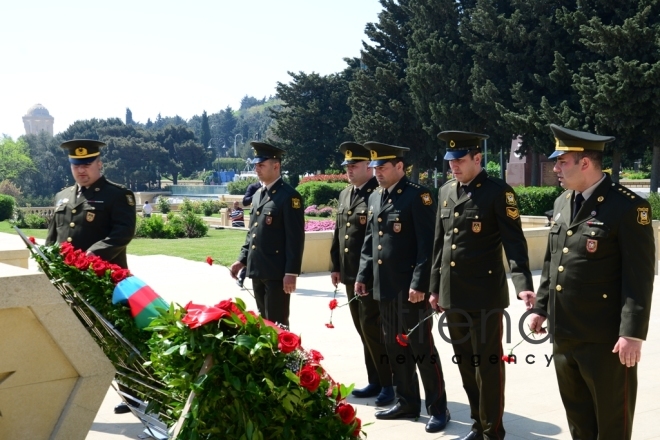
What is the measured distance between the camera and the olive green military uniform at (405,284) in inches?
216

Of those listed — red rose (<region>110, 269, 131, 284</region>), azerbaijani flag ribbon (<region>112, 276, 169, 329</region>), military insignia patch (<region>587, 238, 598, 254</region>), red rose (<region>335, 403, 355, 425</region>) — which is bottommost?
red rose (<region>335, 403, 355, 425</region>)

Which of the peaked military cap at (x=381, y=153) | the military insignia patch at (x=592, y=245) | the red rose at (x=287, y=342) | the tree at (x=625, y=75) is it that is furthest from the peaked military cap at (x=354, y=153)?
the tree at (x=625, y=75)

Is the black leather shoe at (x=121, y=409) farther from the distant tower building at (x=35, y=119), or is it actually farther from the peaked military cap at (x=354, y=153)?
the distant tower building at (x=35, y=119)

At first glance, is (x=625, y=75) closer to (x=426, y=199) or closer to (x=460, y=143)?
(x=426, y=199)

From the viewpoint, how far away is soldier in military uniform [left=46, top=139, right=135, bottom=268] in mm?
6086

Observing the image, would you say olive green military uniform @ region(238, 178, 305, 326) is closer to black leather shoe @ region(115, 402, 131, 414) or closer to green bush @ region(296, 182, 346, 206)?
black leather shoe @ region(115, 402, 131, 414)

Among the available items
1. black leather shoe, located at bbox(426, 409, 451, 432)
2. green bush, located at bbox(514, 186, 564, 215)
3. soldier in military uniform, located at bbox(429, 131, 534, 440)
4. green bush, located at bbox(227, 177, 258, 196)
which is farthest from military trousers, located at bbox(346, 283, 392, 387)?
green bush, located at bbox(227, 177, 258, 196)

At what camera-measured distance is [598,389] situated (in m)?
3.86

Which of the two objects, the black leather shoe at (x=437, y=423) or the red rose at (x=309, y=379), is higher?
the red rose at (x=309, y=379)

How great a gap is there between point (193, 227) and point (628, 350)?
2139 cm

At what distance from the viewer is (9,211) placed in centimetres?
3484

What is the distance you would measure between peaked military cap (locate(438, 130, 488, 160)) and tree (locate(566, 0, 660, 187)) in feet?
80.5

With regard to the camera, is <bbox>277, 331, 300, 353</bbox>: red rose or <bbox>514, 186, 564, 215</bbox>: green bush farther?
<bbox>514, 186, 564, 215</bbox>: green bush

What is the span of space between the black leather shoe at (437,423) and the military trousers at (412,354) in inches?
1.5
